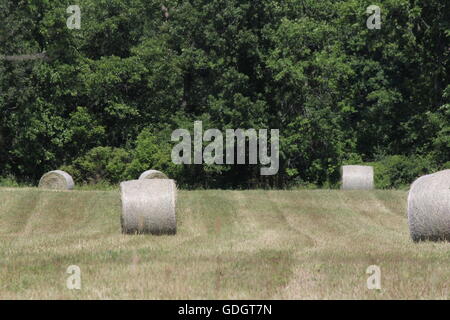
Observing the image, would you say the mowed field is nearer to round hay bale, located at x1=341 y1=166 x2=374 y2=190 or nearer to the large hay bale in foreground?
the large hay bale in foreground

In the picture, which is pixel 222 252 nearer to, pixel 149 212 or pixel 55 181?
pixel 149 212

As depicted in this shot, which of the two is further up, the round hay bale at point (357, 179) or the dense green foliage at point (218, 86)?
the dense green foliage at point (218, 86)

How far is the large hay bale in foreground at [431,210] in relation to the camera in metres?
18.7

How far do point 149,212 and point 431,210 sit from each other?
24.4ft

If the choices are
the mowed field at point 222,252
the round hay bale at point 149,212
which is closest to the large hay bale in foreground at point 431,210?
the mowed field at point 222,252

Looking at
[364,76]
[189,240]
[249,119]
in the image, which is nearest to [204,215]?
[189,240]

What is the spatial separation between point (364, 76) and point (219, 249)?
3910cm

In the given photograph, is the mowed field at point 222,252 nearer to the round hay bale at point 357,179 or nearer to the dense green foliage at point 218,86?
the round hay bale at point 357,179

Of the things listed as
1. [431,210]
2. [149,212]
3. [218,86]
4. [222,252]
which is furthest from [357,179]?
[222,252]

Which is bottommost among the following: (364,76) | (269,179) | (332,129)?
(269,179)

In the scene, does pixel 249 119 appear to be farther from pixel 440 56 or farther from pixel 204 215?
pixel 204 215

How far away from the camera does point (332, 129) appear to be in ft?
168
